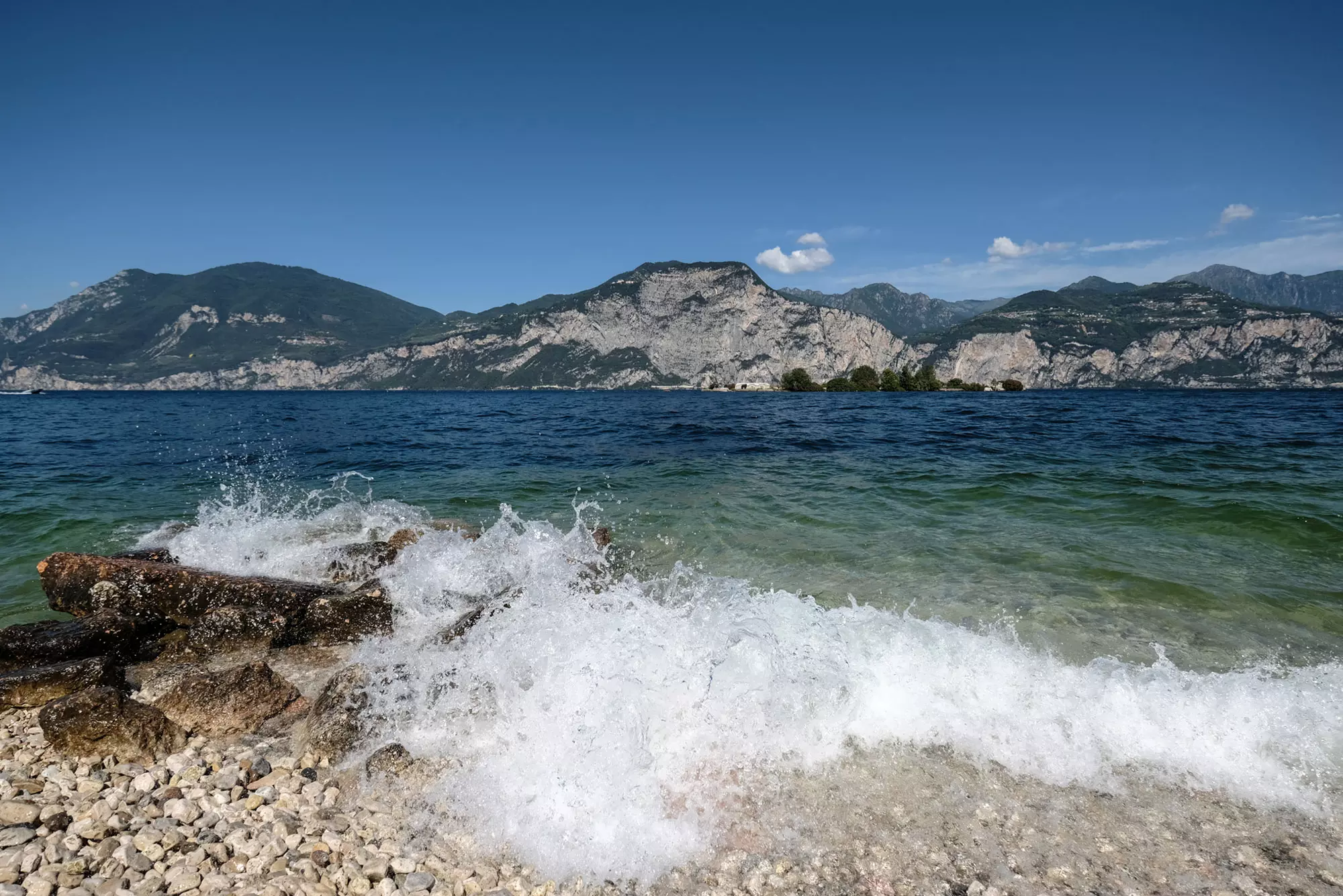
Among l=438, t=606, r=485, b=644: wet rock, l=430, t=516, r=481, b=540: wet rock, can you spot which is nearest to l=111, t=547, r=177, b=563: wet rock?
l=430, t=516, r=481, b=540: wet rock

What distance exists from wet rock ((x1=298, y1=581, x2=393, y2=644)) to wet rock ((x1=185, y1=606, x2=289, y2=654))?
0.29 metres

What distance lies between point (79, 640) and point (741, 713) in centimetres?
742

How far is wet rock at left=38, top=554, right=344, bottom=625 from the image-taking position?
7.82 metres

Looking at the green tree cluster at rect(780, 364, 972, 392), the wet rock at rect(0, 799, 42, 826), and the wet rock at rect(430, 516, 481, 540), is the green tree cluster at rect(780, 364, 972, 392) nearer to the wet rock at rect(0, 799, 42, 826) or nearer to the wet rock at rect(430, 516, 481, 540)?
the wet rock at rect(430, 516, 481, 540)

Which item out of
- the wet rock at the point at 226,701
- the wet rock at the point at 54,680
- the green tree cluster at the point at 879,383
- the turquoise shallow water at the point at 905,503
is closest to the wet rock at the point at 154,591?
the turquoise shallow water at the point at 905,503

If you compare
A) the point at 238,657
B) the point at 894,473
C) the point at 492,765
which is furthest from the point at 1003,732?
the point at 894,473

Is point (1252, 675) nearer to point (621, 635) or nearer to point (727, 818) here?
point (727, 818)

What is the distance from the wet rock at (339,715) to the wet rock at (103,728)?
108cm

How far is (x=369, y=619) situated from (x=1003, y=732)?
7124mm

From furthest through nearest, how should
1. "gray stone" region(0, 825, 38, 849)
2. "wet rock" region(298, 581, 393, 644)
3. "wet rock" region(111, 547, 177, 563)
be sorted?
"wet rock" region(111, 547, 177, 563), "wet rock" region(298, 581, 393, 644), "gray stone" region(0, 825, 38, 849)

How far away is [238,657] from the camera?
703cm

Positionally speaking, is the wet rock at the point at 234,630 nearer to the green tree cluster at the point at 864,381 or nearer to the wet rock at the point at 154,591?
the wet rock at the point at 154,591

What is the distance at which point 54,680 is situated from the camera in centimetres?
593

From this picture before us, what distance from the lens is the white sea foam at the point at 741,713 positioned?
14.4ft
